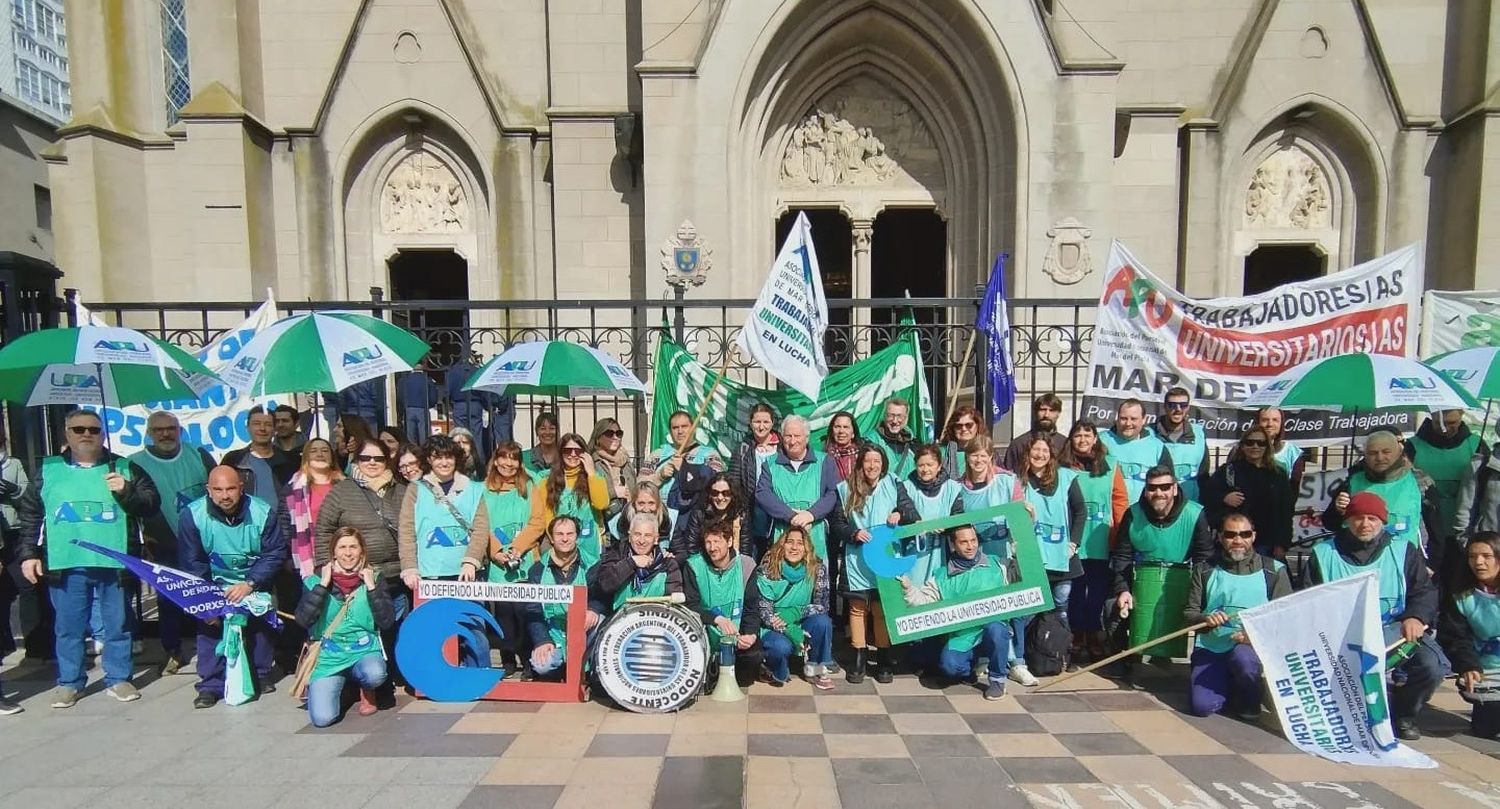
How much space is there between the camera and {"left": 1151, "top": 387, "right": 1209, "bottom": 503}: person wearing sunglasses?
6047 millimetres

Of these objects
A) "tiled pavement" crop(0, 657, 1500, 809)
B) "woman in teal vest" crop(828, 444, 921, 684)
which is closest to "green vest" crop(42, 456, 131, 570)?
"tiled pavement" crop(0, 657, 1500, 809)

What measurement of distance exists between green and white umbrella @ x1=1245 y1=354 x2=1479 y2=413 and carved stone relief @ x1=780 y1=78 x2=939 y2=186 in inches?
307

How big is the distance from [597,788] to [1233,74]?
44.2 feet

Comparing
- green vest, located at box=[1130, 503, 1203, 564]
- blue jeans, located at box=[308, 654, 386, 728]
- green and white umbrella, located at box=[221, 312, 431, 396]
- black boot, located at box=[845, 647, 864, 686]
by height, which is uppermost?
green and white umbrella, located at box=[221, 312, 431, 396]

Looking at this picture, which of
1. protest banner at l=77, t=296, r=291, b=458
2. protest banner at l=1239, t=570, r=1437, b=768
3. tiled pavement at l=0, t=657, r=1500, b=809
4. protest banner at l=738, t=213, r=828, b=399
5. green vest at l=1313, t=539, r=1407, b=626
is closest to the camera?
tiled pavement at l=0, t=657, r=1500, b=809

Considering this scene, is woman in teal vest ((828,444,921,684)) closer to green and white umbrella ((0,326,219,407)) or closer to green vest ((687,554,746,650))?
green vest ((687,554,746,650))

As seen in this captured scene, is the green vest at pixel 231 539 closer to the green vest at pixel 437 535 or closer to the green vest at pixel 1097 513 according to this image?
the green vest at pixel 437 535

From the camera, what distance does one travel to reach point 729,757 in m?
4.29

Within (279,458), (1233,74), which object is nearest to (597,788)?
(279,458)

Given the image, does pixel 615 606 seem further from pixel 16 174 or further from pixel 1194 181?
pixel 16 174

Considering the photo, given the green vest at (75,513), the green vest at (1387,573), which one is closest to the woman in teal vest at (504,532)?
the green vest at (75,513)

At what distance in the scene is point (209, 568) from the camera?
5.20 meters

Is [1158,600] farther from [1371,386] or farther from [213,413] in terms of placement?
[213,413]

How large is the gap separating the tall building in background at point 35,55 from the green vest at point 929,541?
3952cm
